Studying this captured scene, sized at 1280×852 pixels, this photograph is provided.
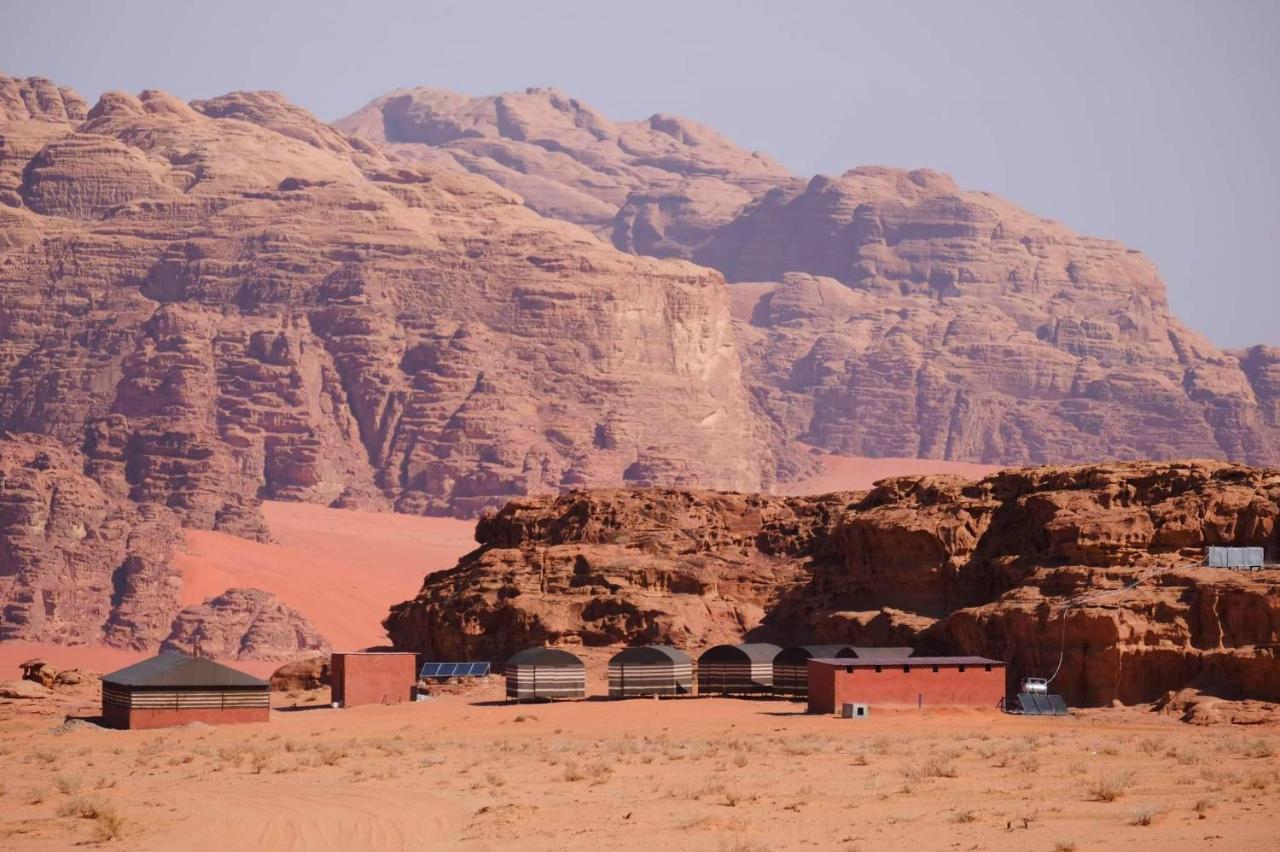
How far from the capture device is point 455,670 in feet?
223

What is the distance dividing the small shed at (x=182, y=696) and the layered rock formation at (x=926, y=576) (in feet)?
42.8

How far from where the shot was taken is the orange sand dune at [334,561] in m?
118

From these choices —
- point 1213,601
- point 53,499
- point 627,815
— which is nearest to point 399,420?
point 53,499

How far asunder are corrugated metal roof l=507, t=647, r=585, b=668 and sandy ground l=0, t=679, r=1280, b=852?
6.79m

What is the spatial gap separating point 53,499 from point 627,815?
81521 mm

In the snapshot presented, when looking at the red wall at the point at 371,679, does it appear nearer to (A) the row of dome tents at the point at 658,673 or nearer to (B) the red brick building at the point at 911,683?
(A) the row of dome tents at the point at 658,673

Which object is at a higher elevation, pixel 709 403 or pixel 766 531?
pixel 709 403

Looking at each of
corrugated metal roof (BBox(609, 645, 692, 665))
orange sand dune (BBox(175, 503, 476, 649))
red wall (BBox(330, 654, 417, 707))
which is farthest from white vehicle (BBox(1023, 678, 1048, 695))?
orange sand dune (BBox(175, 503, 476, 649))

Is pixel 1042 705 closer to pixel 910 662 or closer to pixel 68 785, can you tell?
pixel 910 662

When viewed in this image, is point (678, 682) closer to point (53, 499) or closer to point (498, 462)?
point (53, 499)

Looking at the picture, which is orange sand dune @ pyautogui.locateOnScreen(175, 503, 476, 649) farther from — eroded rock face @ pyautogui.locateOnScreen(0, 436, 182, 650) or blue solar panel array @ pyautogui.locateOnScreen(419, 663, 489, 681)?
blue solar panel array @ pyautogui.locateOnScreen(419, 663, 489, 681)

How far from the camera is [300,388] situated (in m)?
168

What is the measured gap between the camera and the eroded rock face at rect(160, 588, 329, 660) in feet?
330

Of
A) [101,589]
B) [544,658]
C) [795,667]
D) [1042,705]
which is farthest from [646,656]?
[101,589]
